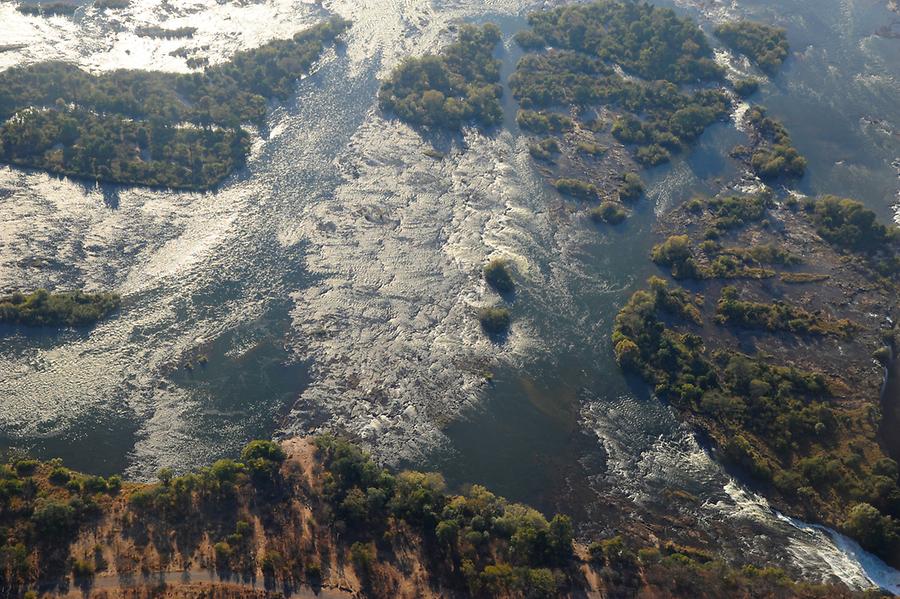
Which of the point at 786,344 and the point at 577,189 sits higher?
the point at 577,189

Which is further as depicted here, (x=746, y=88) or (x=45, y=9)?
(x=45, y=9)

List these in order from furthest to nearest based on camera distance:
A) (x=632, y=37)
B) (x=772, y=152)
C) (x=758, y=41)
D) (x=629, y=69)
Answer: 1. (x=758, y=41)
2. (x=632, y=37)
3. (x=629, y=69)
4. (x=772, y=152)

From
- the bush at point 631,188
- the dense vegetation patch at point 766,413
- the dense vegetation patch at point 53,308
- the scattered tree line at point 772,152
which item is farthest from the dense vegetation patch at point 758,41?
the dense vegetation patch at point 53,308

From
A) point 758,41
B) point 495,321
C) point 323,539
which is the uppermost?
point 758,41

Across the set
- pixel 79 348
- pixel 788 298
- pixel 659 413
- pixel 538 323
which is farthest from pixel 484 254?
pixel 79 348

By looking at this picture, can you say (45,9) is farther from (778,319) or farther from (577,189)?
(778,319)

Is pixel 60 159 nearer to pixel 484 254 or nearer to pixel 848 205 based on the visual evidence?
pixel 484 254

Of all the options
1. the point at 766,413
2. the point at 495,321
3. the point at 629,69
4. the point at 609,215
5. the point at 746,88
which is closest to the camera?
the point at 766,413

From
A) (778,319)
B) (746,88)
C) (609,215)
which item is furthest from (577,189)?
(746,88)
